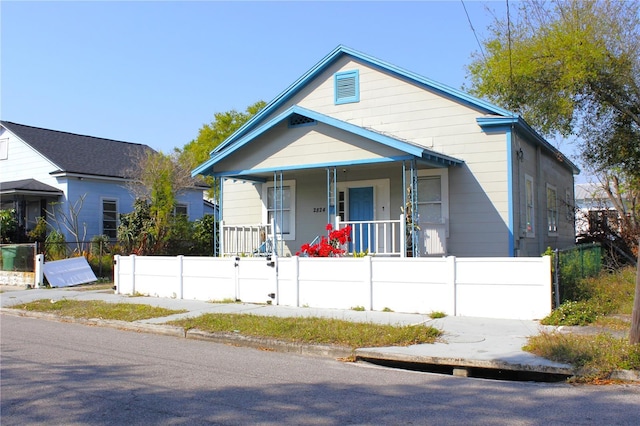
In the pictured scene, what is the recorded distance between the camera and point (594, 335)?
8984mm

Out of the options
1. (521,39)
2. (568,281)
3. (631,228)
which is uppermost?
(521,39)

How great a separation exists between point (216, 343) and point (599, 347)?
5.83m

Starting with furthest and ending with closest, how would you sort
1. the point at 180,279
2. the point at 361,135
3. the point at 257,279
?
the point at 180,279 → the point at 361,135 → the point at 257,279

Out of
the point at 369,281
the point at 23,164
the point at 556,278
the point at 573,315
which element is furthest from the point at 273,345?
the point at 23,164

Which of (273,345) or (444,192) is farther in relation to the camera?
(444,192)

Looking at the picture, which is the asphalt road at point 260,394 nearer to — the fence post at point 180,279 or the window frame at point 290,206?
the fence post at point 180,279

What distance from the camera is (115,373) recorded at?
25.0 feet

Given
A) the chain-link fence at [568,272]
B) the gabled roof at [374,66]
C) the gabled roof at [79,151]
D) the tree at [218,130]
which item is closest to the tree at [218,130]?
the tree at [218,130]

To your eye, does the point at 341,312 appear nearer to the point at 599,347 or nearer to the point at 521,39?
the point at 599,347

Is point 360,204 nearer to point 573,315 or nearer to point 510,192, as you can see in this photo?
point 510,192

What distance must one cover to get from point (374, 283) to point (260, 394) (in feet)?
19.6

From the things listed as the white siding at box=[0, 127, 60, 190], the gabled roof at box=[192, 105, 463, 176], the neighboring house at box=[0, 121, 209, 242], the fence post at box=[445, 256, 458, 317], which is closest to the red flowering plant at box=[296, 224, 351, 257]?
the gabled roof at box=[192, 105, 463, 176]

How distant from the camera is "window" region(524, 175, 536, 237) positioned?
16797 mm

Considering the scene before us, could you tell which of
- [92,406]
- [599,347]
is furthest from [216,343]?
[599,347]
